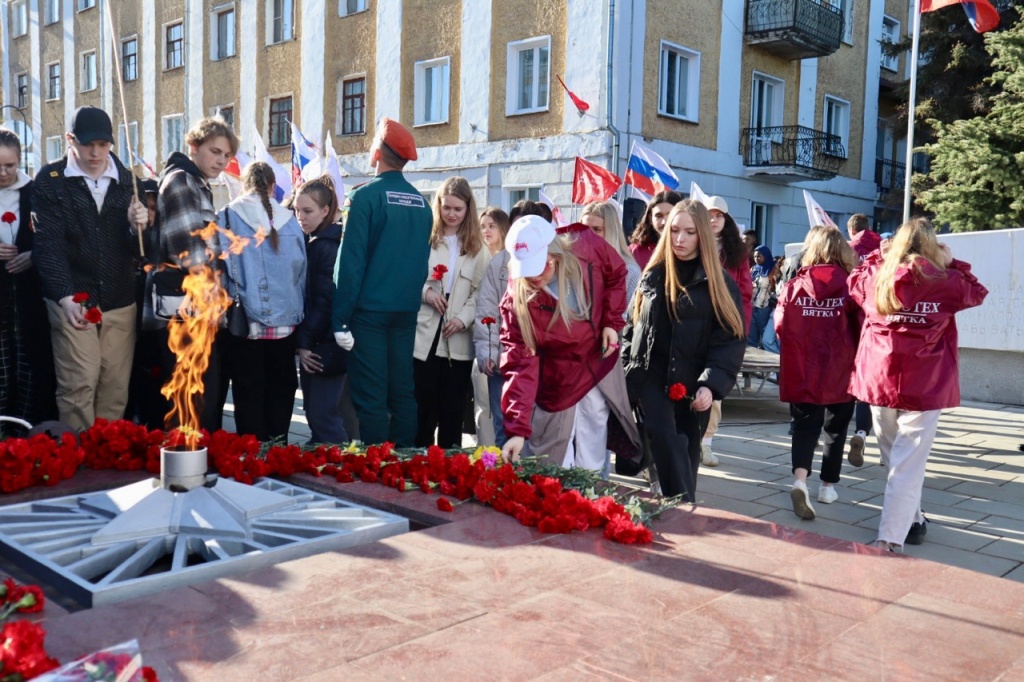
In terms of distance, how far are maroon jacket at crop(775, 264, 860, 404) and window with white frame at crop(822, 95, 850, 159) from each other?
19421mm

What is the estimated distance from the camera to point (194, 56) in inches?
1057

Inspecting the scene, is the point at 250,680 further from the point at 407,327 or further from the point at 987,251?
the point at 987,251

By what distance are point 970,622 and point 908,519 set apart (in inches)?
104

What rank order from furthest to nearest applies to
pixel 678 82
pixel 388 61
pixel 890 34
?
1. pixel 890 34
2. pixel 388 61
3. pixel 678 82

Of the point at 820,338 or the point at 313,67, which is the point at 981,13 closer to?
the point at 820,338

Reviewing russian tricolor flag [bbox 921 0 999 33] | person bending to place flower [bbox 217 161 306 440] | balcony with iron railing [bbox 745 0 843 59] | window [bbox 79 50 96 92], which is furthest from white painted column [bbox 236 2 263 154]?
person bending to place flower [bbox 217 161 306 440]

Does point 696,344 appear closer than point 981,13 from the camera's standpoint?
Yes

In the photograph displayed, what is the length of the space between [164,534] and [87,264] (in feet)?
9.39

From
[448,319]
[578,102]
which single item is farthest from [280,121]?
[448,319]

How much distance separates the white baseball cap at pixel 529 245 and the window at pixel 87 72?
2988cm

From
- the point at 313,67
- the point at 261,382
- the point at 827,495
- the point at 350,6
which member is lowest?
the point at 827,495

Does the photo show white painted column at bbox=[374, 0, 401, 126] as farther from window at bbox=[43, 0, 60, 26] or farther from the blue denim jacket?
the blue denim jacket

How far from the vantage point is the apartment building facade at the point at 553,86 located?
754 inches

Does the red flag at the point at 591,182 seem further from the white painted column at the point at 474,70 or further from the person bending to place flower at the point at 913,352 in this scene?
the white painted column at the point at 474,70
